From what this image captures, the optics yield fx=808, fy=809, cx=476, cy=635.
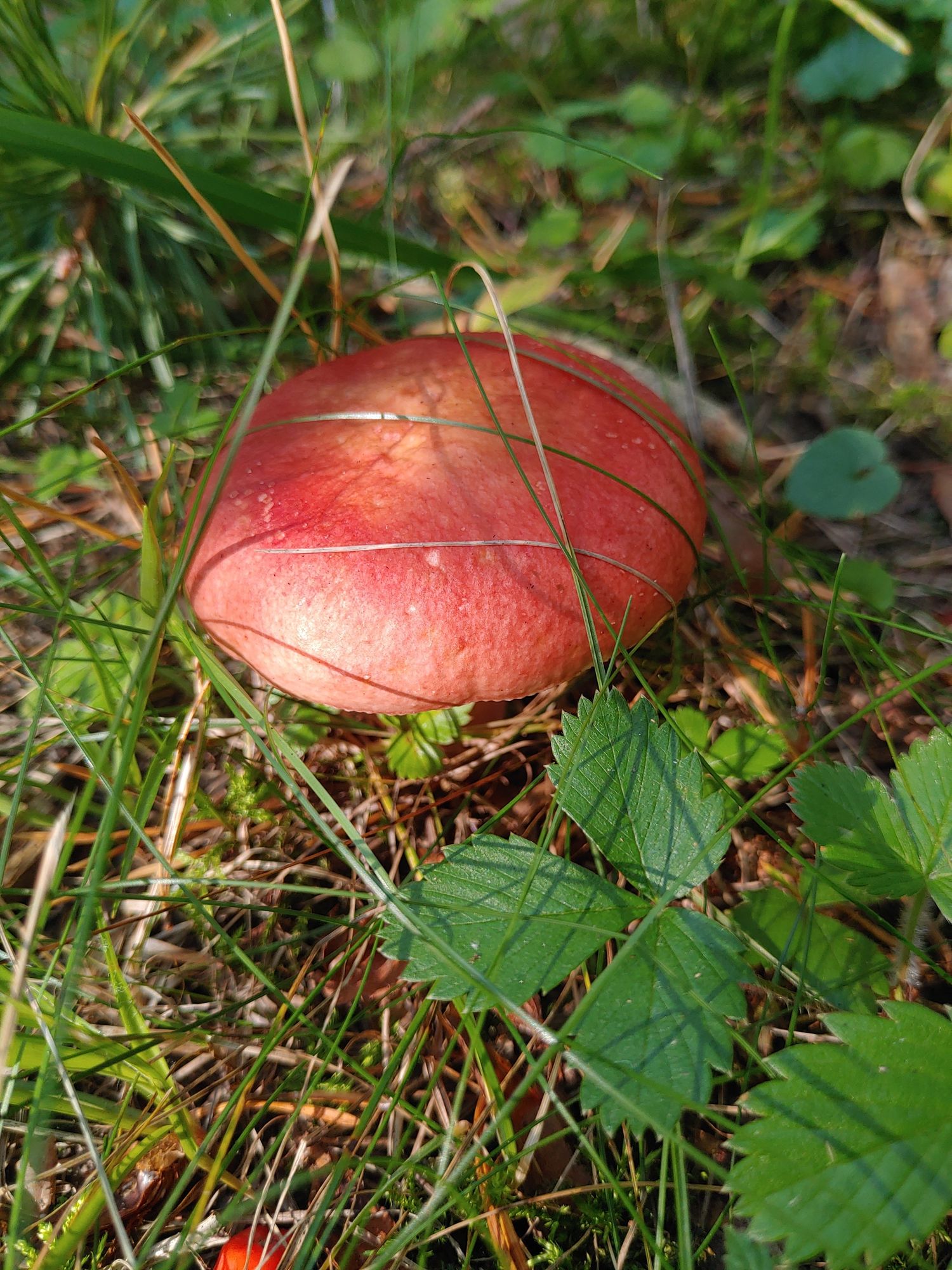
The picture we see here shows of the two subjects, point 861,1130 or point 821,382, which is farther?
point 821,382

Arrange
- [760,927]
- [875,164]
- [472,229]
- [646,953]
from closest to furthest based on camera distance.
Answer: [646,953] → [760,927] → [875,164] → [472,229]

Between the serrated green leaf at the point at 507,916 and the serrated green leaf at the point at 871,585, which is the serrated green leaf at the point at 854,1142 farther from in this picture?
the serrated green leaf at the point at 871,585

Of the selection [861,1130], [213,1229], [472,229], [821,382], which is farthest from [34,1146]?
[472,229]

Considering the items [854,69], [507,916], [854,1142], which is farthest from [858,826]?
[854,69]

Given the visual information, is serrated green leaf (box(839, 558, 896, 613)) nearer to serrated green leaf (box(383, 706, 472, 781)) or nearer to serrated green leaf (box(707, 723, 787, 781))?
serrated green leaf (box(707, 723, 787, 781))

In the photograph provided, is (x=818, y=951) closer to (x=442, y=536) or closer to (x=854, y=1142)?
(x=854, y=1142)

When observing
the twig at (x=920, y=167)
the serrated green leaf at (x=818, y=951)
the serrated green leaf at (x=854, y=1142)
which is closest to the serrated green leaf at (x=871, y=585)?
the serrated green leaf at (x=818, y=951)

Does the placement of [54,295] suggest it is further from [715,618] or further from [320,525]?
[715,618]
